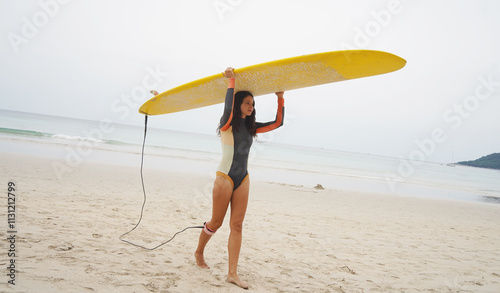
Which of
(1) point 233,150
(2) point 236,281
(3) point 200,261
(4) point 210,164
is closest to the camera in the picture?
(2) point 236,281

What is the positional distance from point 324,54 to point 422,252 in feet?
11.8

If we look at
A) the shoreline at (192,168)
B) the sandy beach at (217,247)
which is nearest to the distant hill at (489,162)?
the shoreline at (192,168)

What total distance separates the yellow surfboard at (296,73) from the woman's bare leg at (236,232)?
3.40ft

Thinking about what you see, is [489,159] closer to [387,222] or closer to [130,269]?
[387,222]

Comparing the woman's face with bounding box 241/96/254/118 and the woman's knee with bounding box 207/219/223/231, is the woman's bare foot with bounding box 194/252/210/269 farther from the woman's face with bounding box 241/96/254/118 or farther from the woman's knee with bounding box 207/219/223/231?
the woman's face with bounding box 241/96/254/118

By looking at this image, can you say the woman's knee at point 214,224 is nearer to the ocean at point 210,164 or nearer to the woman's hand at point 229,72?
the ocean at point 210,164

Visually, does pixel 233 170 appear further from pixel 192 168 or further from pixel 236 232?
pixel 192 168

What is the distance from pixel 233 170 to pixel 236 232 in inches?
21.7

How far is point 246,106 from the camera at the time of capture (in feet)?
9.12

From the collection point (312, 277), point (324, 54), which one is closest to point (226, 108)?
point (324, 54)

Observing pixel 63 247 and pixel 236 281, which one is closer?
pixel 236 281

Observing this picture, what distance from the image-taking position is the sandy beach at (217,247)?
2545mm

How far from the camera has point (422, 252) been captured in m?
4.33

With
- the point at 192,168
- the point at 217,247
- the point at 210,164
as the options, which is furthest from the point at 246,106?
the point at 210,164
